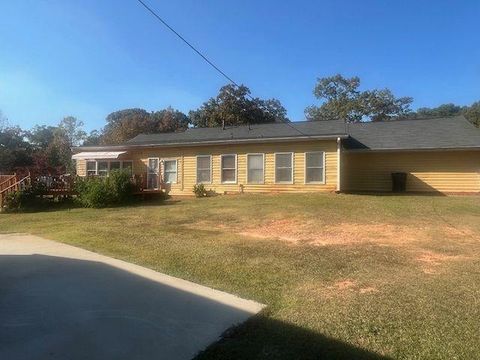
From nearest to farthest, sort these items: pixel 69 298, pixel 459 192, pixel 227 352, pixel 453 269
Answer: pixel 227 352 → pixel 69 298 → pixel 453 269 → pixel 459 192

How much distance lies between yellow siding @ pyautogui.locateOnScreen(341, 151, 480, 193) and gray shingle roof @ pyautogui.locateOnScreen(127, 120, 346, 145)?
2051mm

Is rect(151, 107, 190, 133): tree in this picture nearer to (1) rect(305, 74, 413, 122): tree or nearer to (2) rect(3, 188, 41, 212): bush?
(1) rect(305, 74, 413, 122): tree

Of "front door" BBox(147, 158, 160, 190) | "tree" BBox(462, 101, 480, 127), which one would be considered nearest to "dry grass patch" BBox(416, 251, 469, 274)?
"front door" BBox(147, 158, 160, 190)

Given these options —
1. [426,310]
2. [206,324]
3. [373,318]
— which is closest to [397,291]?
[426,310]

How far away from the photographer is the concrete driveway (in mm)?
3818

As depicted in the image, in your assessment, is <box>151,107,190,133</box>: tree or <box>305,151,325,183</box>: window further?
<box>151,107,190,133</box>: tree

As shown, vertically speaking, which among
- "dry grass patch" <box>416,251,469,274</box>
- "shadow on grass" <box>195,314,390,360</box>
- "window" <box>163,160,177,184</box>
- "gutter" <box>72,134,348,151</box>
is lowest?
"shadow on grass" <box>195,314,390,360</box>

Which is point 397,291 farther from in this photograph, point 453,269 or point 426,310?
point 453,269

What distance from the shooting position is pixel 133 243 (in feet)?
29.8

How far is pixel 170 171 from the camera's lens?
22.0 m

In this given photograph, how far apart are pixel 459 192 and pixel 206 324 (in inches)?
701

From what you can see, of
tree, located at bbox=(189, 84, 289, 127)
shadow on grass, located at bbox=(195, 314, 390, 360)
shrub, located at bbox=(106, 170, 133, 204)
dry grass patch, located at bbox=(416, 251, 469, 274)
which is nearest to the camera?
shadow on grass, located at bbox=(195, 314, 390, 360)

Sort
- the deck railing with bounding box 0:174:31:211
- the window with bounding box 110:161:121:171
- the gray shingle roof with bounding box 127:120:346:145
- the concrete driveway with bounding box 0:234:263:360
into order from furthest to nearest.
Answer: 1. the window with bounding box 110:161:121:171
2. the gray shingle roof with bounding box 127:120:346:145
3. the deck railing with bounding box 0:174:31:211
4. the concrete driveway with bounding box 0:234:263:360

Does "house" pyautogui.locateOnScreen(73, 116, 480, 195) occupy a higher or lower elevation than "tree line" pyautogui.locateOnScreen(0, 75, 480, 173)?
lower
